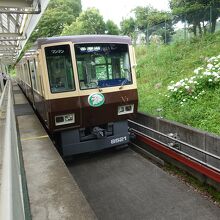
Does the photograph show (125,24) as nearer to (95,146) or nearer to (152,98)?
(152,98)

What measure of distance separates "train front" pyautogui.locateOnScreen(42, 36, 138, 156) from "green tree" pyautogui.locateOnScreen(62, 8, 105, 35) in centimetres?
2695

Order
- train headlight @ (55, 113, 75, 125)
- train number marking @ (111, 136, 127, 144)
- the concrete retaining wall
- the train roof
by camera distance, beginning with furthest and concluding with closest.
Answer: train number marking @ (111, 136, 127, 144), train headlight @ (55, 113, 75, 125), the train roof, the concrete retaining wall

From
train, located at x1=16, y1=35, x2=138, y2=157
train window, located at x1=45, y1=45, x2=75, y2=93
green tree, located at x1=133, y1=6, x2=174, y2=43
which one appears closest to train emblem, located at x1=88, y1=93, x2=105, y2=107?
train, located at x1=16, y1=35, x2=138, y2=157

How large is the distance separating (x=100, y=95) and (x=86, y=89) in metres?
0.34

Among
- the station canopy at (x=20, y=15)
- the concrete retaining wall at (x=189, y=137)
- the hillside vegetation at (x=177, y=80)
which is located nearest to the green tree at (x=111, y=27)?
the hillside vegetation at (x=177, y=80)

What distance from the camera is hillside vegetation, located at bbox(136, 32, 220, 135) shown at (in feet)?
A: 21.6

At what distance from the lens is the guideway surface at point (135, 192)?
4.80 meters

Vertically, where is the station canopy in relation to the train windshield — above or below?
above

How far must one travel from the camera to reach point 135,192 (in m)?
5.56

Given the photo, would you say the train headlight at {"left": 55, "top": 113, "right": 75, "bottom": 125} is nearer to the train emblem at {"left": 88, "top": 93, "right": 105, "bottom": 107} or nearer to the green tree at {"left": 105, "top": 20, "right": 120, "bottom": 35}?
the train emblem at {"left": 88, "top": 93, "right": 105, "bottom": 107}

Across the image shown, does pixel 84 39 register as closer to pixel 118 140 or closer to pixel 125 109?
pixel 125 109

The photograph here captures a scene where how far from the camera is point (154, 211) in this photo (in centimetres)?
488

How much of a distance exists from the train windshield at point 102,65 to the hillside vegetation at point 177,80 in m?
1.22

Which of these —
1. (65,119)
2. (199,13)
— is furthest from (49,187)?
(199,13)
